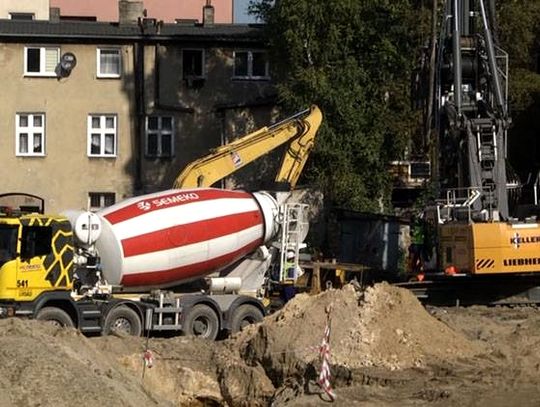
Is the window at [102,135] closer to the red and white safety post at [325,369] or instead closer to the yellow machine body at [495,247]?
the yellow machine body at [495,247]

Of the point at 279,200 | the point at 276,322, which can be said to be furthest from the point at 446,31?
the point at 276,322

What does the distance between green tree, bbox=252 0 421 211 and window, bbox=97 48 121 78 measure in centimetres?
766

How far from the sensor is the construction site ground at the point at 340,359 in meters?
20.0

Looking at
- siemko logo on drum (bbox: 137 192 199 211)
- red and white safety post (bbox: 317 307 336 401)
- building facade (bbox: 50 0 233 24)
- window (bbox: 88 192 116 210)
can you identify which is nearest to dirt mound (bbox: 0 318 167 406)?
red and white safety post (bbox: 317 307 336 401)

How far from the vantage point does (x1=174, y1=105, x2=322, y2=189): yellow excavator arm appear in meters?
31.0

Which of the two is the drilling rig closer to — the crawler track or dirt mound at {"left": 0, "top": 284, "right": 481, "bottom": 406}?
the crawler track

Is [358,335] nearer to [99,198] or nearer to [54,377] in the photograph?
[54,377]

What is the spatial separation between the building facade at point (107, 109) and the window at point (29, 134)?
39 mm

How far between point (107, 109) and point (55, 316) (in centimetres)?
2461

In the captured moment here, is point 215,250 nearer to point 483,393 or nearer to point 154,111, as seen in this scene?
point 483,393

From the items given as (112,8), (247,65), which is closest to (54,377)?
(247,65)

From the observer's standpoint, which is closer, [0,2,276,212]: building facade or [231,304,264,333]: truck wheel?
[231,304,264,333]: truck wheel

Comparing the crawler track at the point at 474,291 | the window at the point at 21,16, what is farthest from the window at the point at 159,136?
the crawler track at the point at 474,291

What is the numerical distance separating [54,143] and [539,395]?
3045 cm
